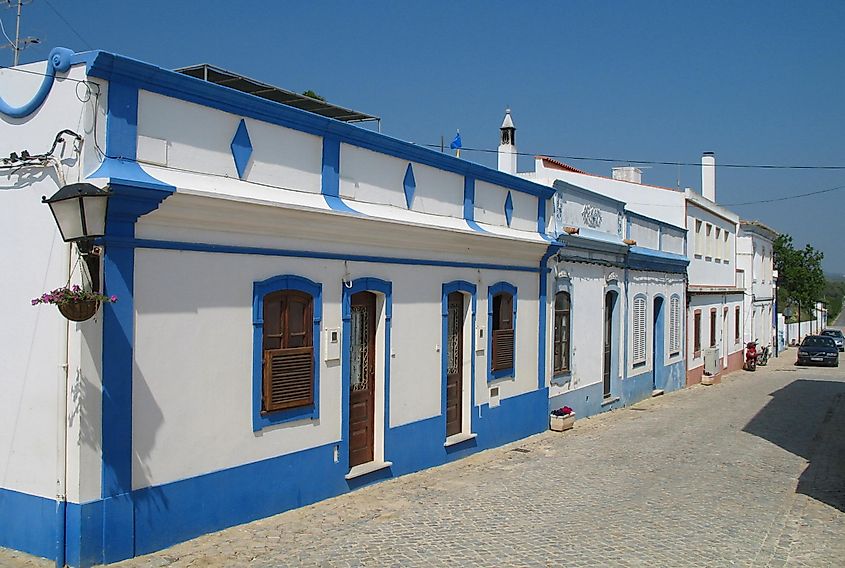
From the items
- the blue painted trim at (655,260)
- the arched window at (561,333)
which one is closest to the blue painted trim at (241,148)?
the arched window at (561,333)

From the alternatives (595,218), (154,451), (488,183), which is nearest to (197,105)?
(154,451)

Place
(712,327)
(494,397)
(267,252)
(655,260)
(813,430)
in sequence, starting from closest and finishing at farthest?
1. (267,252)
2. (494,397)
3. (813,430)
4. (655,260)
5. (712,327)

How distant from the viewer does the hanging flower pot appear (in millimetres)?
5957

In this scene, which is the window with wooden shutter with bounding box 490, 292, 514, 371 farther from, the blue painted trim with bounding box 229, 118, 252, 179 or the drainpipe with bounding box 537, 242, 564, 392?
the blue painted trim with bounding box 229, 118, 252, 179

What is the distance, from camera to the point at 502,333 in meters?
12.8

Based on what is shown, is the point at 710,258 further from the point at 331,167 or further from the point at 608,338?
the point at 331,167

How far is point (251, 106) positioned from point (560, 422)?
8.89 m

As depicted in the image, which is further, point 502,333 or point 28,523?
point 502,333

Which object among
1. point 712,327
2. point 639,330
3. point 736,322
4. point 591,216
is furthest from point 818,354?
point 591,216

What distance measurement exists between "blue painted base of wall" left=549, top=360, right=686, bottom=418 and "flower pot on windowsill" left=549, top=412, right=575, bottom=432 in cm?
28

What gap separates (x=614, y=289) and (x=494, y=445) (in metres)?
6.30

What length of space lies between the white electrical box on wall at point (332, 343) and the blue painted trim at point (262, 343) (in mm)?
135

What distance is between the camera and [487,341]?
12266 millimetres

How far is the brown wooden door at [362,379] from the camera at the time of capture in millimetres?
9555
